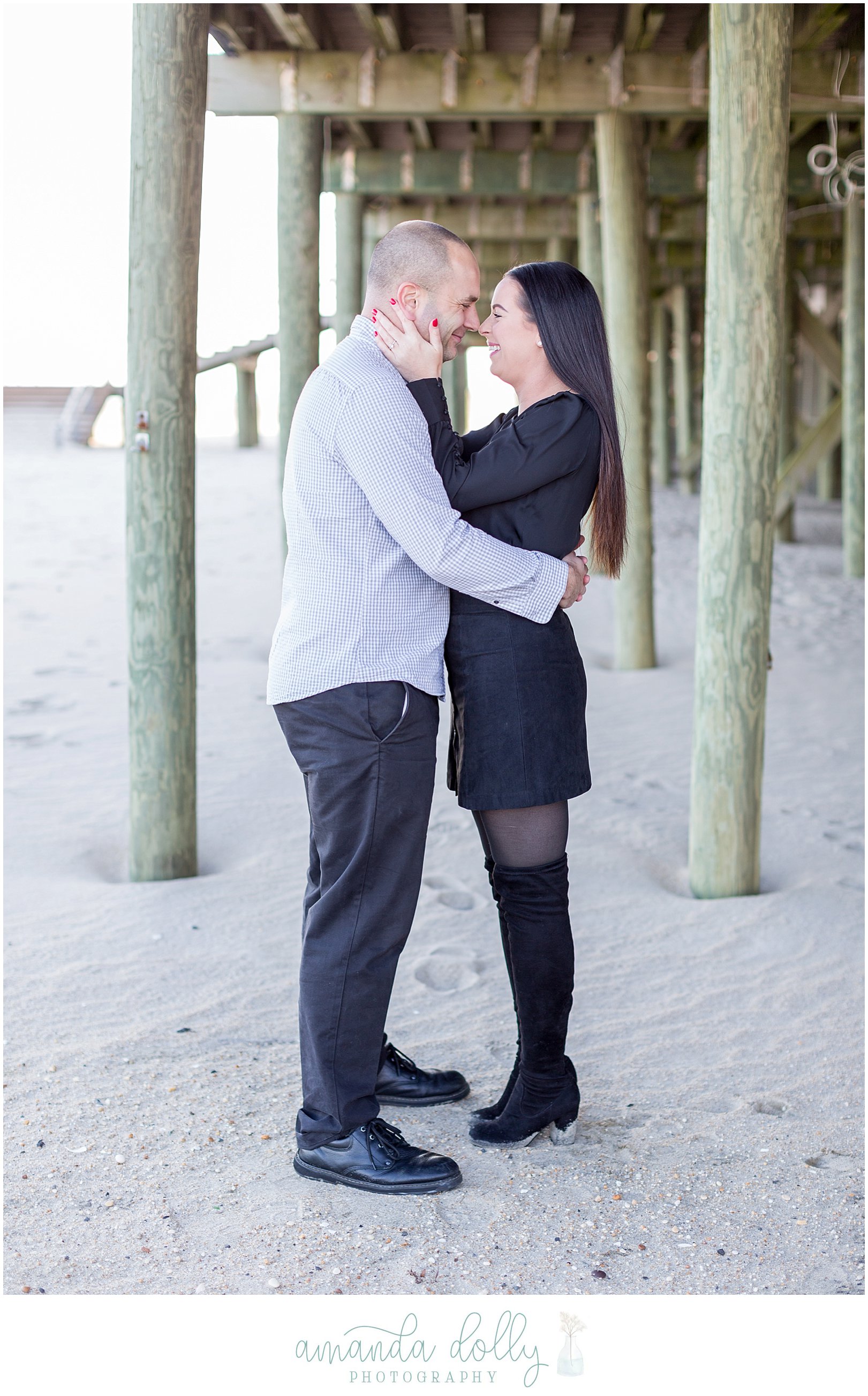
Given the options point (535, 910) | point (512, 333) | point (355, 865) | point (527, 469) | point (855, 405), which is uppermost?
point (855, 405)

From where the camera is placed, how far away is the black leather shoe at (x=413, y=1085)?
2768 mm

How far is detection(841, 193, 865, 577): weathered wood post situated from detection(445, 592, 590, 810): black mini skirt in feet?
27.4

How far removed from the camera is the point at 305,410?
2.23 m

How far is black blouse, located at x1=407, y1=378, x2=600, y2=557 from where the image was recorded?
2.20m

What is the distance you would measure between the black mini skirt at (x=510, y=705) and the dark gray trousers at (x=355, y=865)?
9cm

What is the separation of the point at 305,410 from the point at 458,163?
886 centimetres

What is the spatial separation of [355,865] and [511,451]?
805 millimetres

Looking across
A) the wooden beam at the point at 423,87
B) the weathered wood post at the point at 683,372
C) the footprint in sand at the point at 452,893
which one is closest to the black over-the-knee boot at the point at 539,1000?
the footprint in sand at the point at 452,893

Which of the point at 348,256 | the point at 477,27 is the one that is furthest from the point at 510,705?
the point at 348,256

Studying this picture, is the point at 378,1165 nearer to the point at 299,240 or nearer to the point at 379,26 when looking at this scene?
the point at 299,240

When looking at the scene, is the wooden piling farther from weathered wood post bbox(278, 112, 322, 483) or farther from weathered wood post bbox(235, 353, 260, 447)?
weathered wood post bbox(278, 112, 322, 483)

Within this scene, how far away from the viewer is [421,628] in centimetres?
227

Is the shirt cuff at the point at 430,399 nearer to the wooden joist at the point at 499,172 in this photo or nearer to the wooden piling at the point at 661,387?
the wooden joist at the point at 499,172

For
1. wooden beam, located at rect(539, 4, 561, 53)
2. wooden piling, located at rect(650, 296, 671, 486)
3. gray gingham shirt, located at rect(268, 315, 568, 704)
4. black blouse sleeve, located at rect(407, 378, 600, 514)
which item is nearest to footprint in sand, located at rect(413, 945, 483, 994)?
gray gingham shirt, located at rect(268, 315, 568, 704)
